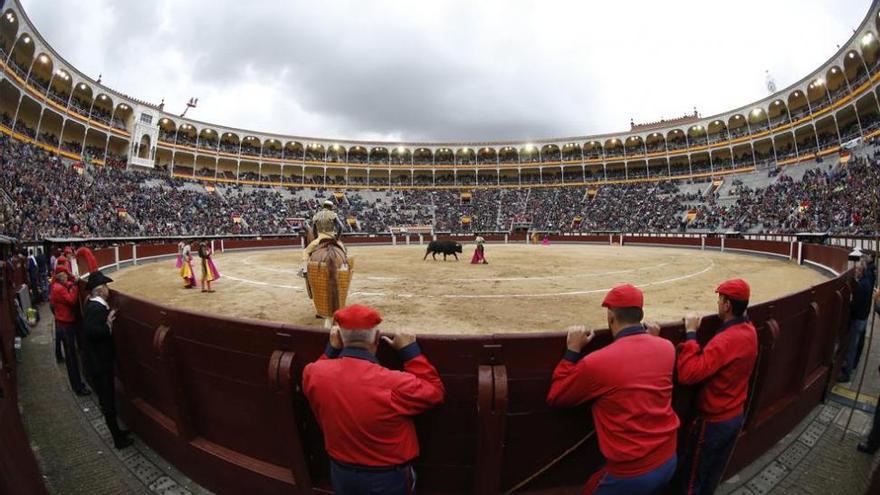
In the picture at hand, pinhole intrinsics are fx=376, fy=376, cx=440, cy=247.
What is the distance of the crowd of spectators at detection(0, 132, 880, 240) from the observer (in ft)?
80.8

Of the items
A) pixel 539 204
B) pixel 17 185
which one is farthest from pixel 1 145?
pixel 539 204

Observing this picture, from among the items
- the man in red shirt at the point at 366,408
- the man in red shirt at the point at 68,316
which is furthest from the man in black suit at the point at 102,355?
the man in red shirt at the point at 366,408

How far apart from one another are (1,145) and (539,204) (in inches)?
2175

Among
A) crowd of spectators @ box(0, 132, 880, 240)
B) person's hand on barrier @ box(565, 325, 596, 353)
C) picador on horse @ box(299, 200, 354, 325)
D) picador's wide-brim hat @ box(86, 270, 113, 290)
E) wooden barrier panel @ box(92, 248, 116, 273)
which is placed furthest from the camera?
crowd of spectators @ box(0, 132, 880, 240)

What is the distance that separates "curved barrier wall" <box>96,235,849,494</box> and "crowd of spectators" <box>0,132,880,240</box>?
12442 mm

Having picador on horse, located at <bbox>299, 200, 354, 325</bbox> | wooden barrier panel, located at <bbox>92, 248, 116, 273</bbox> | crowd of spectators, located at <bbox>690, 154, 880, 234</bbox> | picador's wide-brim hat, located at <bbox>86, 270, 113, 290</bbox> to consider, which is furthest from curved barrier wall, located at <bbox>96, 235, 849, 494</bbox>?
crowd of spectators, located at <bbox>690, 154, 880, 234</bbox>

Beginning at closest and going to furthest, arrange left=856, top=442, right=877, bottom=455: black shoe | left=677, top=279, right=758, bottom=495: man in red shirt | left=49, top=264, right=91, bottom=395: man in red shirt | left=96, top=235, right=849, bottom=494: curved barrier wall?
1. left=96, top=235, right=849, bottom=494: curved barrier wall
2. left=677, top=279, right=758, bottom=495: man in red shirt
3. left=856, top=442, right=877, bottom=455: black shoe
4. left=49, top=264, right=91, bottom=395: man in red shirt

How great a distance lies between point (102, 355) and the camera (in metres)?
3.83

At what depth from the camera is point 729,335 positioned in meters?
2.49

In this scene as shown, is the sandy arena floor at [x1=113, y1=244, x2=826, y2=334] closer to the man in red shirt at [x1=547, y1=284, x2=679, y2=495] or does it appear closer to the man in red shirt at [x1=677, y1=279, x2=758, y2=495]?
the man in red shirt at [x1=677, y1=279, x2=758, y2=495]

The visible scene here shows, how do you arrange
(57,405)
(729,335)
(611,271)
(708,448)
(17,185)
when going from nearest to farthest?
1. (729,335)
2. (708,448)
3. (57,405)
4. (611,271)
5. (17,185)

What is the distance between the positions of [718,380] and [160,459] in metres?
4.77

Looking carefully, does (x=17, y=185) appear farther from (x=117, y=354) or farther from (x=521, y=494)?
(x=521, y=494)

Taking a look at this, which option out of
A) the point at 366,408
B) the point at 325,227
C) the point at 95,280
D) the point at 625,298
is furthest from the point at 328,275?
the point at 625,298
